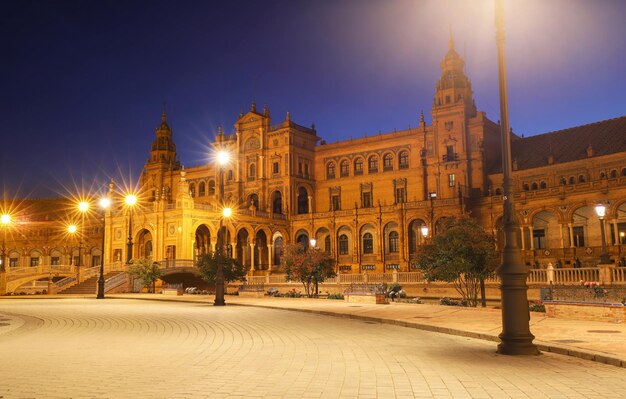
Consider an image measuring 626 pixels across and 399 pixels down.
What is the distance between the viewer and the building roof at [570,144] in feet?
177

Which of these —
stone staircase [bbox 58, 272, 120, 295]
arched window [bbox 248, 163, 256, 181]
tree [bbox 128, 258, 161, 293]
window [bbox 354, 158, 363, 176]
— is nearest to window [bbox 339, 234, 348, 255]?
window [bbox 354, 158, 363, 176]

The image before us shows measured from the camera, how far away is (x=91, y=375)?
322 inches

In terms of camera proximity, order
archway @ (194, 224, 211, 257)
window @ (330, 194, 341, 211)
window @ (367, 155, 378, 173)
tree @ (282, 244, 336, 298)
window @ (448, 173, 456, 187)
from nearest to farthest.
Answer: tree @ (282, 244, 336, 298) < window @ (448, 173, 456, 187) < archway @ (194, 224, 211, 257) < window @ (367, 155, 378, 173) < window @ (330, 194, 341, 211)

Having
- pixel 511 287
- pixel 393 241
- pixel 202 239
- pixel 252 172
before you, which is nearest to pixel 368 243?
pixel 393 241

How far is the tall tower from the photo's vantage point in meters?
83.1

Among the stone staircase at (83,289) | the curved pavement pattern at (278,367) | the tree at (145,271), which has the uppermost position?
the tree at (145,271)

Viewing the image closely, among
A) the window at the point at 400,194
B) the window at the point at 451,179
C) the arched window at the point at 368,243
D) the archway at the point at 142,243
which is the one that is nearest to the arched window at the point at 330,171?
the window at the point at 400,194

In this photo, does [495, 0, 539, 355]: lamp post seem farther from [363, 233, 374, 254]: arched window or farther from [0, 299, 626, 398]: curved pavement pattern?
[363, 233, 374, 254]: arched window

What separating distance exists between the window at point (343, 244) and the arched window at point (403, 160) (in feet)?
33.2

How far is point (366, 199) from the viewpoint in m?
69.0

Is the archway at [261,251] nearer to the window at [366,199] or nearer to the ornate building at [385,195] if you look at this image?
the ornate building at [385,195]

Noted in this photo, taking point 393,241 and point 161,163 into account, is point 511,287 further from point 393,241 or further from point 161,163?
point 161,163

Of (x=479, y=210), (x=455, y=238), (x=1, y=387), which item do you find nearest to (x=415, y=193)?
(x=479, y=210)

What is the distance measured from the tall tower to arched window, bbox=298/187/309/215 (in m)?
20.4
